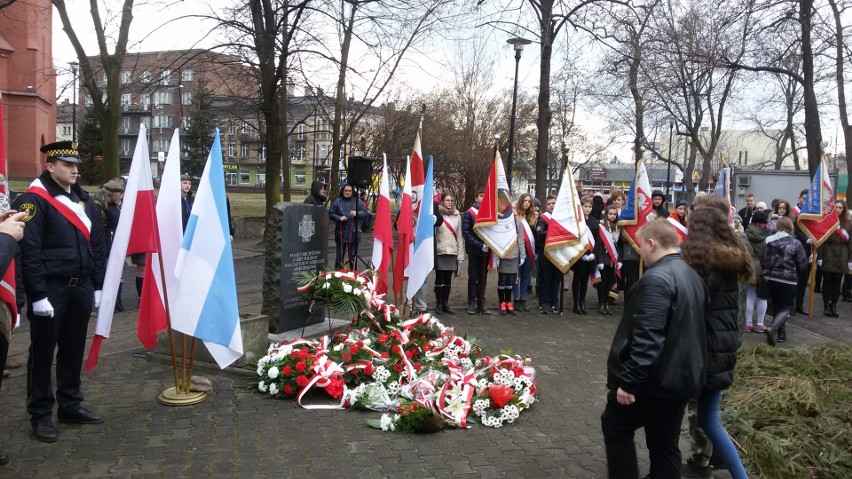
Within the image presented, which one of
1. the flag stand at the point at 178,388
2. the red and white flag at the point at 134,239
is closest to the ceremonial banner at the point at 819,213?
the flag stand at the point at 178,388

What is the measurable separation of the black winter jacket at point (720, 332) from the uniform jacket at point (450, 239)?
21.3 ft

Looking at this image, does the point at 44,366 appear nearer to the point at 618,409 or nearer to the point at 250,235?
the point at 618,409

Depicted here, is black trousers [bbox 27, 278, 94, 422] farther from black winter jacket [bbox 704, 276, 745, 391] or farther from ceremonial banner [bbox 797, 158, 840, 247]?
ceremonial banner [bbox 797, 158, 840, 247]

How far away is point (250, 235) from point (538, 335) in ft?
48.4

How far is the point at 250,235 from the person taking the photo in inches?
872

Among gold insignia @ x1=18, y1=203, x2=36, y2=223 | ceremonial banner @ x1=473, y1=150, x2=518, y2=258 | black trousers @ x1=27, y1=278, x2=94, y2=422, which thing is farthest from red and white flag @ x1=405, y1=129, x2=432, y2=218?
gold insignia @ x1=18, y1=203, x2=36, y2=223

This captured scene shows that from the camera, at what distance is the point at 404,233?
28.0ft

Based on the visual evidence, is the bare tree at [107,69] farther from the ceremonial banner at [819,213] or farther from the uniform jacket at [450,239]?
the ceremonial banner at [819,213]

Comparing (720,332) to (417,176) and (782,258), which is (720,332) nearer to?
(417,176)

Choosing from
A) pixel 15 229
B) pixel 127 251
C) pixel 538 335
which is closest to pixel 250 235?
pixel 538 335

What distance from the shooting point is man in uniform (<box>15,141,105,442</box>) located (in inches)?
188

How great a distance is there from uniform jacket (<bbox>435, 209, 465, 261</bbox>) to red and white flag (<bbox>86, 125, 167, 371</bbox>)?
17.4 ft

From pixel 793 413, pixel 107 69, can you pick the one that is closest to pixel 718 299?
pixel 793 413

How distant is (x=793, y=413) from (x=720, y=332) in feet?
6.99
